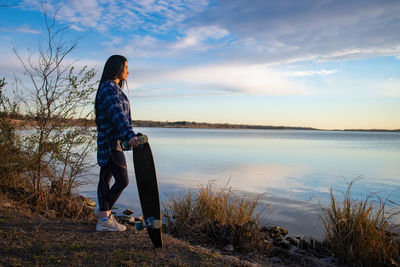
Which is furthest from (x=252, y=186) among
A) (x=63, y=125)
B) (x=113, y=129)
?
(x=113, y=129)

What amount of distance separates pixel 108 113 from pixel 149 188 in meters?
1.04

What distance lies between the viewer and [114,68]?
394 cm

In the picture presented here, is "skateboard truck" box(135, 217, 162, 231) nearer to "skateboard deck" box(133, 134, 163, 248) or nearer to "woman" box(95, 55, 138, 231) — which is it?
"skateboard deck" box(133, 134, 163, 248)

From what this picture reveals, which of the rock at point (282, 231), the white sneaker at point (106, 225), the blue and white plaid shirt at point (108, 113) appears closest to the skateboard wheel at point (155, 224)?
the white sneaker at point (106, 225)

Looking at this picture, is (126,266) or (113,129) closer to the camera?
(126,266)

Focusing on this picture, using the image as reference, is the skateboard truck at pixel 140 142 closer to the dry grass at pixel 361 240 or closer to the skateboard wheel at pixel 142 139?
the skateboard wheel at pixel 142 139

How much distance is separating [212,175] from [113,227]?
814 centimetres

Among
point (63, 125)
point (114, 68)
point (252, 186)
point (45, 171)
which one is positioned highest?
point (114, 68)

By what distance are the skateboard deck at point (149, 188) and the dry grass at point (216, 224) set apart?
49.2 inches

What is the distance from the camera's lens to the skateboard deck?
3.51 meters

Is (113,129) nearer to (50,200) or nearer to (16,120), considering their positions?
(50,200)

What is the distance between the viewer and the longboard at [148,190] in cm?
351

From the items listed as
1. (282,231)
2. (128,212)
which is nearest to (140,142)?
(282,231)

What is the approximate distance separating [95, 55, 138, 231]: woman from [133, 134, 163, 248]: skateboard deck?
0.32 meters
